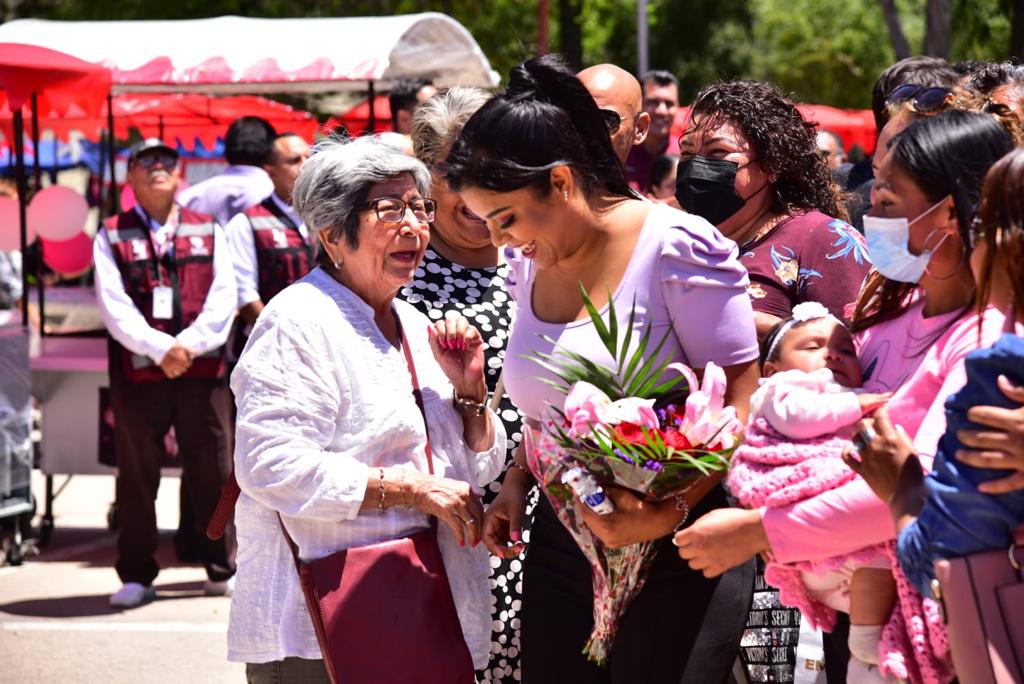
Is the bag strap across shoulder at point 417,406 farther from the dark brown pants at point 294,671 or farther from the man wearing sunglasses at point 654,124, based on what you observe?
the man wearing sunglasses at point 654,124

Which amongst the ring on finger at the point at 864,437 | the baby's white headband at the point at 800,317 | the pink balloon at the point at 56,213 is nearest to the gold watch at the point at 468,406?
the baby's white headband at the point at 800,317

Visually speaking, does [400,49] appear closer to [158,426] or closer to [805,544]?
[158,426]

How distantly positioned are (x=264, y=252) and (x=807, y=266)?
14.8 feet

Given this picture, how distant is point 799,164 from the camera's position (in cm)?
417

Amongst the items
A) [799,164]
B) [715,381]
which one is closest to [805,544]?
[715,381]

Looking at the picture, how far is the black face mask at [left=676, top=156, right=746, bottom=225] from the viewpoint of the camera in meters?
4.07

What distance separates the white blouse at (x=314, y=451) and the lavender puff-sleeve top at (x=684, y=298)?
0.62m

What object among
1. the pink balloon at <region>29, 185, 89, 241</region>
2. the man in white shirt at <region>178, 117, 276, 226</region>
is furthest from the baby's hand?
the pink balloon at <region>29, 185, 89, 241</region>

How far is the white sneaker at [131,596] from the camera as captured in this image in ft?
24.2

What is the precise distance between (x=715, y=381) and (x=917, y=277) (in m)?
0.45

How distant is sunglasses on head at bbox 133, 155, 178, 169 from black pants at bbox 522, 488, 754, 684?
17.7ft

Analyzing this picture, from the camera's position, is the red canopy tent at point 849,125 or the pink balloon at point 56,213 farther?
the red canopy tent at point 849,125

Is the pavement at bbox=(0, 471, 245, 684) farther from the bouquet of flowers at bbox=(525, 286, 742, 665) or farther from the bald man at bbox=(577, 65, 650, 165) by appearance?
the bouquet of flowers at bbox=(525, 286, 742, 665)

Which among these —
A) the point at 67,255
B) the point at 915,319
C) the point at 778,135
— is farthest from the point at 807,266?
the point at 67,255
